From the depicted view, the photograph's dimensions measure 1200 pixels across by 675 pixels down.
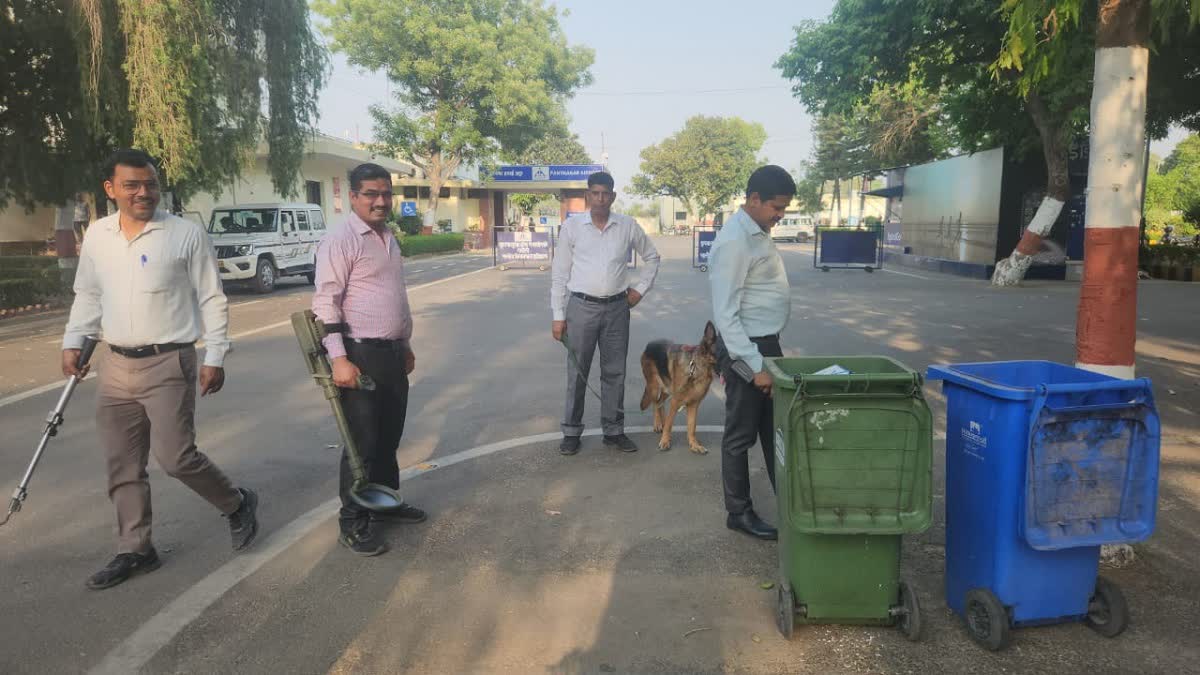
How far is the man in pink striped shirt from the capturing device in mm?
3828

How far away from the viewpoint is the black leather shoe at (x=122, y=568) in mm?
3594

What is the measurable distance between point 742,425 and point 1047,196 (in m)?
16.6

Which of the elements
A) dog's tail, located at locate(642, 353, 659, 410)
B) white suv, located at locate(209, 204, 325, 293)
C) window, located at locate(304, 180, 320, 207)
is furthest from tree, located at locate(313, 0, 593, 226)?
dog's tail, located at locate(642, 353, 659, 410)

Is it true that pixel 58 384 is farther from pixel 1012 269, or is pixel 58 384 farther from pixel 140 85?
pixel 1012 269

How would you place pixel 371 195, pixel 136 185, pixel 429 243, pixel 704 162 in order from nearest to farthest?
pixel 136 185
pixel 371 195
pixel 429 243
pixel 704 162

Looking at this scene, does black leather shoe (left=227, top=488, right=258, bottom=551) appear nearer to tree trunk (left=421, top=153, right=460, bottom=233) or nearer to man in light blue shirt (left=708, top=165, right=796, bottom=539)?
man in light blue shirt (left=708, top=165, right=796, bottom=539)

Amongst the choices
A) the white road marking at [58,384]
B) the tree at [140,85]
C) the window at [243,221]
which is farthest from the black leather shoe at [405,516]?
the window at [243,221]

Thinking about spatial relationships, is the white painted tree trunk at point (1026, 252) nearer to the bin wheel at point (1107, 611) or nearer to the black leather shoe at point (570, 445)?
the black leather shoe at point (570, 445)

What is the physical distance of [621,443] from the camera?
5.64 metres

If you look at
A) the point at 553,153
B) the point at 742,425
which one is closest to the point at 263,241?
the point at 742,425

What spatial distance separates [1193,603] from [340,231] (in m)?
4.05

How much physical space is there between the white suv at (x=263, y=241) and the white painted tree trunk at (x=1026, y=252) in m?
15.3

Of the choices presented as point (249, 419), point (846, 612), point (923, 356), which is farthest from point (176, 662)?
point (923, 356)

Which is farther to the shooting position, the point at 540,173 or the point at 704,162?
the point at 704,162
